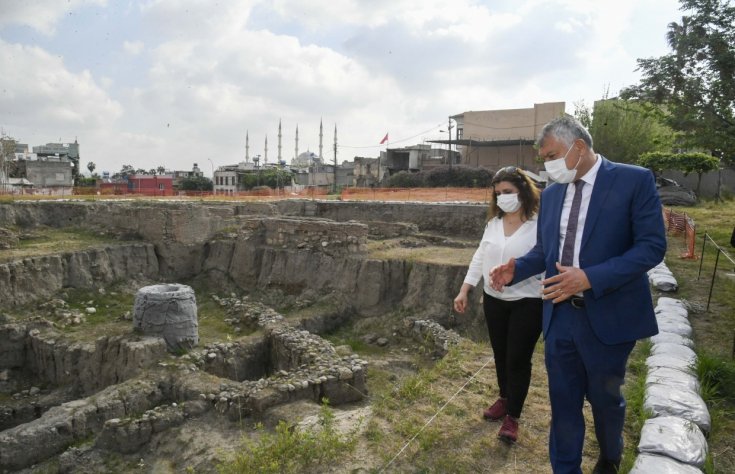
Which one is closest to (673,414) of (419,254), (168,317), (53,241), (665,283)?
(665,283)

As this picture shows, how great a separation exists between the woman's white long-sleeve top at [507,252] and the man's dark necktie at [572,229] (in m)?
0.82

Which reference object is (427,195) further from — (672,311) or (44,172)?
(44,172)

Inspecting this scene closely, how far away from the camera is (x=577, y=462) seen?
2.68 meters

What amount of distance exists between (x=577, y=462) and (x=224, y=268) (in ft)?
42.5

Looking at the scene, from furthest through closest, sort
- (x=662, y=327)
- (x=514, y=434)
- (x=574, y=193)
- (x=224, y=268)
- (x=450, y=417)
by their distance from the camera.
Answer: (x=224, y=268), (x=662, y=327), (x=450, y=417), (x=514, y=434), (x=574, y=193)

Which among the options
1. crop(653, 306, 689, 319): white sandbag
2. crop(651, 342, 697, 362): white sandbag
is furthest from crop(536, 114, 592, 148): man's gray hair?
crop(653, 306, 689, 319): white sandbag

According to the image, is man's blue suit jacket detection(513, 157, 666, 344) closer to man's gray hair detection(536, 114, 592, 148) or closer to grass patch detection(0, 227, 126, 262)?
man's gray hair detection(536, 114, 592, 148)

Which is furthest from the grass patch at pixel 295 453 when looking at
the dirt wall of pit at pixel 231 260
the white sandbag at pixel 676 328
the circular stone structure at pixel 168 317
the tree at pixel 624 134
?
the tree at pixel 624 134

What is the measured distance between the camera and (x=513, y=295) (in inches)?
138

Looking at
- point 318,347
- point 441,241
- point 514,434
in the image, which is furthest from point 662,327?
point 441,241

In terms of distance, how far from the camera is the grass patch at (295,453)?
368 centimetres

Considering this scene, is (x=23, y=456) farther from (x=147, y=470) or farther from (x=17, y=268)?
(x=17, y=268)

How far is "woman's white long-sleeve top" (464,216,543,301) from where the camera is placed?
348 centimetres

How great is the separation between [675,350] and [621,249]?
242 centimetres
